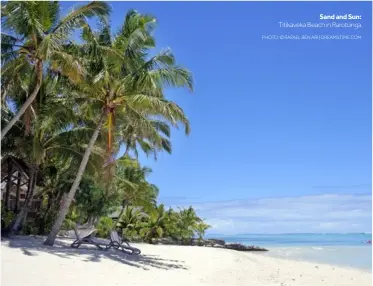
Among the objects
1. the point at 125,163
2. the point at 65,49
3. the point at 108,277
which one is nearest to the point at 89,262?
the point at 108,277

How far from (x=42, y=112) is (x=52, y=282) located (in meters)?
8.26

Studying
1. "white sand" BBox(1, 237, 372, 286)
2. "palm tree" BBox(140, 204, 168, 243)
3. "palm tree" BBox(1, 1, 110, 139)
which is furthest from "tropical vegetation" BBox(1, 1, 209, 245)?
"palm tree" BBox(140, 204, 168, 243)

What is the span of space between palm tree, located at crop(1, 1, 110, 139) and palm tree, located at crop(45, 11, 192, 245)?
133cm

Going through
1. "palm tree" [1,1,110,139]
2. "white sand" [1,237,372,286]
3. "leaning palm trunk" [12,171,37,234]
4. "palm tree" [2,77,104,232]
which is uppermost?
"palm tree" [1,1,110,139]

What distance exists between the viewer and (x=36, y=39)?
1121cm

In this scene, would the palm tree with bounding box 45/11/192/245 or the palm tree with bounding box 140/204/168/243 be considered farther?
the palm tree with bounding box 140/204/168/243

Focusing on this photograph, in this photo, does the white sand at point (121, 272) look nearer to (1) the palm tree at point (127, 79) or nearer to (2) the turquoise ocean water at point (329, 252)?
(1) the palm tree at point (127, 79)

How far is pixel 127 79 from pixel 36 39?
3382mm

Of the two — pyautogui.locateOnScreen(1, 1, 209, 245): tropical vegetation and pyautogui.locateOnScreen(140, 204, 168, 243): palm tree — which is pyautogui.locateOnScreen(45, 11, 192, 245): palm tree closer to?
pyautogui.locateOnScreen(1, 1, 209, 245): tropical vegetation

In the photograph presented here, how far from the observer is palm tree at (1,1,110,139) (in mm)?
11062

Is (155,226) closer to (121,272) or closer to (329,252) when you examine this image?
(329,252)

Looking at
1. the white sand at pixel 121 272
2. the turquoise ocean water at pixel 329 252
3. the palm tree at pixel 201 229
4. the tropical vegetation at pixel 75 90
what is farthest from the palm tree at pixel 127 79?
the palm tree at pixel 201 229

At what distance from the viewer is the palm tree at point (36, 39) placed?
1106 cm

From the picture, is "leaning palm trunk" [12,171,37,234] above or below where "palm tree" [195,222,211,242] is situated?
below
